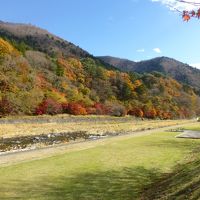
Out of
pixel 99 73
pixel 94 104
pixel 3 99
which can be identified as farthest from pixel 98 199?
pixel 99 73

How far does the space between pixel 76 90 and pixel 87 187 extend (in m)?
104

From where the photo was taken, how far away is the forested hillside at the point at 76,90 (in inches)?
3324

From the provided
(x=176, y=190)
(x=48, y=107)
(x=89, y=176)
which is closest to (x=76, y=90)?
(x=48, y=107)

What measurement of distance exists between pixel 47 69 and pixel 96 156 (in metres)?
103

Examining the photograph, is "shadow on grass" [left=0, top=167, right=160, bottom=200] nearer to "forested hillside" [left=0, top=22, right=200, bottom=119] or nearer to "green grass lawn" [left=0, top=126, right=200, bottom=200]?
"green grass lawn" [left=0, top=126, right=200, bottom=200]

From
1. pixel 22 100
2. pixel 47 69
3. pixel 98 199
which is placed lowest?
pixel 98 199

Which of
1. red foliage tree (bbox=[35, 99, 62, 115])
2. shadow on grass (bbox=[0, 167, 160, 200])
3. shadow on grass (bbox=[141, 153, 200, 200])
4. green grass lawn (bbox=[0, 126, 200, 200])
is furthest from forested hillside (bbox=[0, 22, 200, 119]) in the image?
shadow on grass (bbox=[141, 153, 200, 200])

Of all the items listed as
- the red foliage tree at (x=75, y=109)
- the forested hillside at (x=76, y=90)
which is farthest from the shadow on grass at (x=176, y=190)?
the red foliage tree at (x=75, y=109)

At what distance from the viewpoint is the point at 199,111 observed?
183250mm

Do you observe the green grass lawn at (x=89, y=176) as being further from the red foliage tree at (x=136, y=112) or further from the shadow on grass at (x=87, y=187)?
the red foliage tree at (x=136, y=112)

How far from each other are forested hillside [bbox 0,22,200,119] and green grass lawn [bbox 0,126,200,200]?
188 feet

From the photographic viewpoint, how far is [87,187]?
14.5 m

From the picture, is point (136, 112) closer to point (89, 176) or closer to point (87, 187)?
point (89, 176)

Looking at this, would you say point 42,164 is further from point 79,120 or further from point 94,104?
point 94,104
